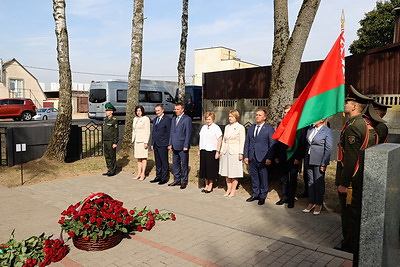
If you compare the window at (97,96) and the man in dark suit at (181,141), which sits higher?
the window at (97,96)

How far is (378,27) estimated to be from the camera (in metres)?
29.2

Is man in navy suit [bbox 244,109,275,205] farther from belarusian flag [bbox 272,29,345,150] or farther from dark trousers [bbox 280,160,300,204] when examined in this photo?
belarusian flag [bbox 272,29,345,150]

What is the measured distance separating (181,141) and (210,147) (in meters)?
0.86

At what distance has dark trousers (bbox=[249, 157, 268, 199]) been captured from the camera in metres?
6.57

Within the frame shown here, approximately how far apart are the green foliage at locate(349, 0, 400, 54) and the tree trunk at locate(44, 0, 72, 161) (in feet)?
90.1

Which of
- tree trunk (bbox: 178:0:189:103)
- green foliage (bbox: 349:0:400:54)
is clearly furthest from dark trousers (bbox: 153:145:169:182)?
green foliage (bbox: 349:0:400:54)

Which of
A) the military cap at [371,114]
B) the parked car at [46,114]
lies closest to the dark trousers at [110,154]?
the military cap at [371,114]

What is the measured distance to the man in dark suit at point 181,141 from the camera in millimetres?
7836

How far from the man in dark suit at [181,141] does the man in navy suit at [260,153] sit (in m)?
1.63

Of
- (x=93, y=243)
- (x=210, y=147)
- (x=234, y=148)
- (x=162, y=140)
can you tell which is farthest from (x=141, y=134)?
(x=93, y=243)

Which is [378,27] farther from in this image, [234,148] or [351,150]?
[351,150]

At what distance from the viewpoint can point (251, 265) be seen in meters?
3.94

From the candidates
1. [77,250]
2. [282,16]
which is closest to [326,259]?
[77,250]

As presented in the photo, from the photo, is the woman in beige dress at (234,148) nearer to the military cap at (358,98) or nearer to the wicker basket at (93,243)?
the military cap at (358,98)
